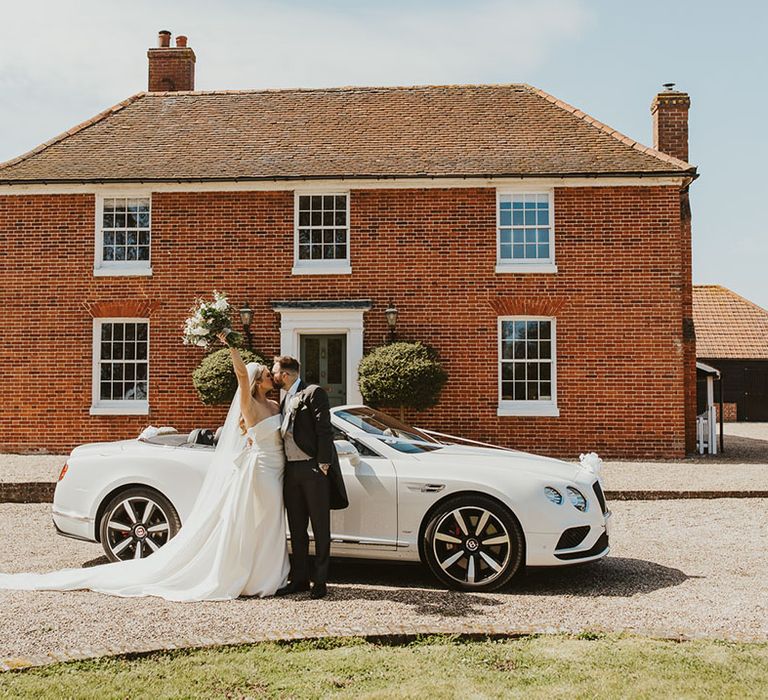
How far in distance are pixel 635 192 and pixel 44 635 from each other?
48.7 ft

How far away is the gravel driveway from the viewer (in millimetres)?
5238

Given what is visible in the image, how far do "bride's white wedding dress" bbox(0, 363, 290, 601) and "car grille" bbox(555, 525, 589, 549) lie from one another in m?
2.05

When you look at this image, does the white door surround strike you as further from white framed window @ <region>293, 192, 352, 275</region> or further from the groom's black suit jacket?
the groom's black suit jacket

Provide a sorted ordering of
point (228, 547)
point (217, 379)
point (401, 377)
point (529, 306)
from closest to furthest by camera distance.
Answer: point (228, 547) → point (401, 377) → point (217, 379) → point (529, 306)

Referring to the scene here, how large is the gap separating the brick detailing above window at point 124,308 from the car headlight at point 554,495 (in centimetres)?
1278

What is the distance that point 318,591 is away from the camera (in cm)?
624

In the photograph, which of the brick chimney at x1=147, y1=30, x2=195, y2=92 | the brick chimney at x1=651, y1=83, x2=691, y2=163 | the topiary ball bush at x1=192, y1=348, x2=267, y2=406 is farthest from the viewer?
the brick chimney at x1=147, y1=30, x2=195, y2=92

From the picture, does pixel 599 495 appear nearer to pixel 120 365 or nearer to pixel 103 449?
pixel 103 449

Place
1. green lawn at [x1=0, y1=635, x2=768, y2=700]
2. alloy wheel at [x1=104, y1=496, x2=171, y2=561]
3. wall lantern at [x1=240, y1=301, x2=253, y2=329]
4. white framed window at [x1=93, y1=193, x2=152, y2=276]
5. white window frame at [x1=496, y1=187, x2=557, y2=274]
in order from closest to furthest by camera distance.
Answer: green lawn at [x1=0, y1=635, x2=768, y2=700], alloy wheel at [x1=104, y1=496, x2=171, y2=561], wall lantern at [x1=240, y1=301, x2=253, y2=329], white window frame at [x1=496, y1=187, x2=557, y2=274], white framed window at [x1=93, y1=193, x2=152, y2=276]

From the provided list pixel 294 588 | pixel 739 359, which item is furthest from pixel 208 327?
pixel 739 359

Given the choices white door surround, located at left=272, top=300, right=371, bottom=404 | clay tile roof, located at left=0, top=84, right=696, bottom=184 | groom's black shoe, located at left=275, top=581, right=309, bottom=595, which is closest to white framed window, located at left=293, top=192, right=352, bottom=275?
clay tile roof, located at left=0, top=84, right=696, bottom=184

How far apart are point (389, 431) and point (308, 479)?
1241mm

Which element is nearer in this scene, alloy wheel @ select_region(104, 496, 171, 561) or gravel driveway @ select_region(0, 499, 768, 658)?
gravel driveway @ select_region(0, 499, 768, 658)

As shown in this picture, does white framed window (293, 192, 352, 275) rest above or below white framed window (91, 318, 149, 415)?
above
